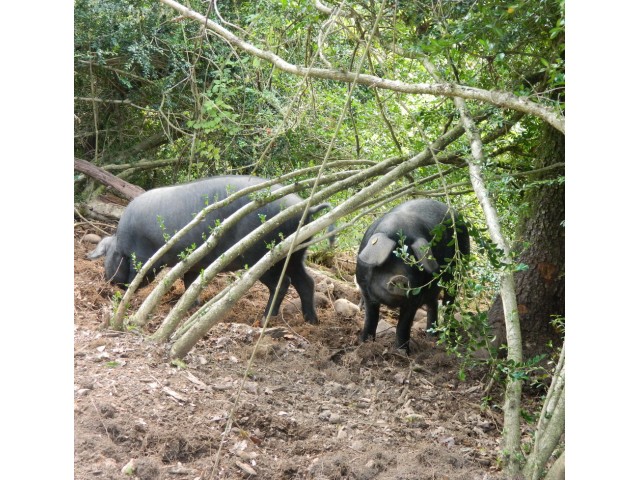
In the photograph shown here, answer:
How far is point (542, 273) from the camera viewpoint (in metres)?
6.11

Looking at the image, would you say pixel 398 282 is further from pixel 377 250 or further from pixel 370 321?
pixel 370 321

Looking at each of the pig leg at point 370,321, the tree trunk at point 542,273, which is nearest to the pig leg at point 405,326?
the pig leg at point 370,321

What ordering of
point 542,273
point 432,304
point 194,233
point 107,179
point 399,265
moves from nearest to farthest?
point 542,273, point 399,265, point 432,304, point 194,233, point 107,179

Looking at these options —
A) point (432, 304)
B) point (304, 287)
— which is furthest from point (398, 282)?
point (304, 287)

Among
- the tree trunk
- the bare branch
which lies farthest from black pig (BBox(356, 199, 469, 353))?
the bare branch

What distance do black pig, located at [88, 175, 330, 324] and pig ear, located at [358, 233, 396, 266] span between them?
0.84 meters

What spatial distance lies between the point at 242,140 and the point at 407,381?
13.5 feet

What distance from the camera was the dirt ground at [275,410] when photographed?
3.86 meters

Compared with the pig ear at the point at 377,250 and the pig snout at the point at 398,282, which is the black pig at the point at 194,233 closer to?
the pig ear at the point at 377,250

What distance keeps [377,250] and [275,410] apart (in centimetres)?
198

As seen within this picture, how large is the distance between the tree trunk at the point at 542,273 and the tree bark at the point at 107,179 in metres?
5.04

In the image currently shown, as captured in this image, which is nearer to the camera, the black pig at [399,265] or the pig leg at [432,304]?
the black pig at [399,265]

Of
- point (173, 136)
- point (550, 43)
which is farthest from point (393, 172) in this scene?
point (173, 136)
